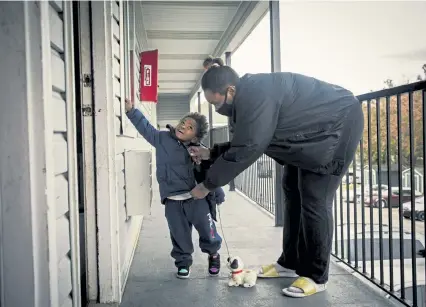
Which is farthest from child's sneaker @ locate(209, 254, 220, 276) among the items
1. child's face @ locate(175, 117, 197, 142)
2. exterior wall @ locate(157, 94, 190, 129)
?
exterior wall @ locate(157, 94, 190, 129)

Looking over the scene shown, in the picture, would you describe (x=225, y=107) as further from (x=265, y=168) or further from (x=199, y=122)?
(x=265, y=168)

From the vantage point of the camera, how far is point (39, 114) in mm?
1058

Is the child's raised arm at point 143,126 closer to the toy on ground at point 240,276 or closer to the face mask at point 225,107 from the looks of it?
the face mask at point 225,107

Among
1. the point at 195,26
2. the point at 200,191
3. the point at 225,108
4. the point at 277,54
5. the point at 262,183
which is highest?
the point at 195,26

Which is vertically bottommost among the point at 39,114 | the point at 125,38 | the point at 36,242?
the point at 36,242

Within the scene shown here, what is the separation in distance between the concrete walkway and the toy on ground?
1.5 inches

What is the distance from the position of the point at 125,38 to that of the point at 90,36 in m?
0.98

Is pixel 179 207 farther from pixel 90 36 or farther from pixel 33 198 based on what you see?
pixel 33 198

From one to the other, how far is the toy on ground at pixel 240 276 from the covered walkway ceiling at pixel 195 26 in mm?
3230

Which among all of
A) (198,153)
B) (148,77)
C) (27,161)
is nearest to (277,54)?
(148,77)

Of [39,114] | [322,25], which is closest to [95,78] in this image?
[39,114]

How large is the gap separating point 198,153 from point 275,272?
0.92m

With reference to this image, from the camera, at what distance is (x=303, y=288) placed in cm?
222

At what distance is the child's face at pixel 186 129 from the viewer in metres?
2.57
